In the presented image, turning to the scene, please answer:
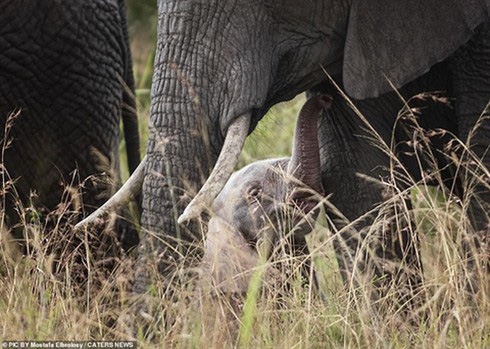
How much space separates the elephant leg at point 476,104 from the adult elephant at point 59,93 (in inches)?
61.7

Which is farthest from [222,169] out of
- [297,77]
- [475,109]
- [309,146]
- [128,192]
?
[475,109]

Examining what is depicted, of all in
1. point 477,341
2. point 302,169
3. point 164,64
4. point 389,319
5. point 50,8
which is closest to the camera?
point 477,341

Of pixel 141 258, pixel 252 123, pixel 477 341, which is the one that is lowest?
pixel 477 341

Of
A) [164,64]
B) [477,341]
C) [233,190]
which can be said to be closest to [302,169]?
[233,190]

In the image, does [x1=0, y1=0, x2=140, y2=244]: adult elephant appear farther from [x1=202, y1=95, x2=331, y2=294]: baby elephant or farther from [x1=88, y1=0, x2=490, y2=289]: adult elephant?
[x1=88, y1=0, x2=490, y2=289]: adult elephant

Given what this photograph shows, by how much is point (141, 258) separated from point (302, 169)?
0.89m

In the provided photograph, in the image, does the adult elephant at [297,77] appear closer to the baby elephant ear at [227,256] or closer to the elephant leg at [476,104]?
the elephant leg at [476,104]

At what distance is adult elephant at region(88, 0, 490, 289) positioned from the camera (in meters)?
4.92

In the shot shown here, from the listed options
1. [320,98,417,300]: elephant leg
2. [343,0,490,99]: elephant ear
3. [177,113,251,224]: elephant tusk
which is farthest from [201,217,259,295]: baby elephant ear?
[343,0,490,99]: elephant ear

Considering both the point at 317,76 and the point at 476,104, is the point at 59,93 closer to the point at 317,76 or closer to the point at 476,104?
the point at 317,76

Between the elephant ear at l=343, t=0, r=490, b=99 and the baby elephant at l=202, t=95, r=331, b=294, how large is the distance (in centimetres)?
28

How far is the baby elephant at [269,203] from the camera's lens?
5273mm

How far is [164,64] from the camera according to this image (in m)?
5.05

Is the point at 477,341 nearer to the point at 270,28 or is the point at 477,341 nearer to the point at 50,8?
the point at 270,28
